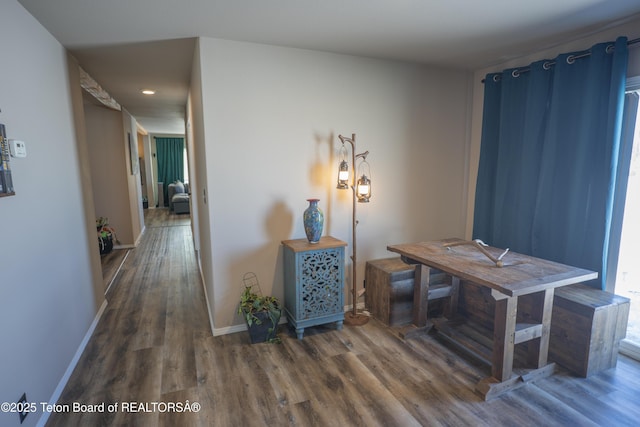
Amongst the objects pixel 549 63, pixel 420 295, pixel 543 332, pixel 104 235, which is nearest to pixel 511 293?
pixel 543 332

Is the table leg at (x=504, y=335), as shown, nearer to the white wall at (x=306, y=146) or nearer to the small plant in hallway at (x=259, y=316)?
the white wall at (x=306, y=146)

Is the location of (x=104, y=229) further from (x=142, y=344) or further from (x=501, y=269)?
(x=501, y=269)

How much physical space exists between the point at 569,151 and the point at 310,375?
2.54 meters

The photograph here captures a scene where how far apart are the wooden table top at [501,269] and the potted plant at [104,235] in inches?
178

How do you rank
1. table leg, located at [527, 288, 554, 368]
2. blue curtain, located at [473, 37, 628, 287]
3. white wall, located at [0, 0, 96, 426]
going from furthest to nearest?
blue curtain, located at [473, 37, 628, 287] < table leg, located at [527, 288, 554, 368] < white wall, located at [0, 0, 96, 426]

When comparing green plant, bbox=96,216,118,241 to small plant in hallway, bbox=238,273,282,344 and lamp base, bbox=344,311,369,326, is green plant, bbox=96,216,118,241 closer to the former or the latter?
small plant in hallway, bbox=238,273,282,344

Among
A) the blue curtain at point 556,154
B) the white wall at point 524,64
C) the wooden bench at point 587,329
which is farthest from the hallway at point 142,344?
the white wall at point 524,64

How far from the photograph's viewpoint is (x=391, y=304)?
2.88 meters

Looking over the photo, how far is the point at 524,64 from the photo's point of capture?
296 cm

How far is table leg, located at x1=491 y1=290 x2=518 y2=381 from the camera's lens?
2027 mm

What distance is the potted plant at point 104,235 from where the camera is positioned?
16.5ft

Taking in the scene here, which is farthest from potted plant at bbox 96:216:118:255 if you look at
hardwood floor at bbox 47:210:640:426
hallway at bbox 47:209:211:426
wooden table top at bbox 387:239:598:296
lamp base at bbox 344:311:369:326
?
wooden table top at bbox 387:239:598:296

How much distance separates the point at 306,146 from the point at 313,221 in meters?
0.68

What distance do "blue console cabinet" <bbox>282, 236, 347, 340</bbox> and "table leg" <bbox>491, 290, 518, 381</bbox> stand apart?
118 cm
